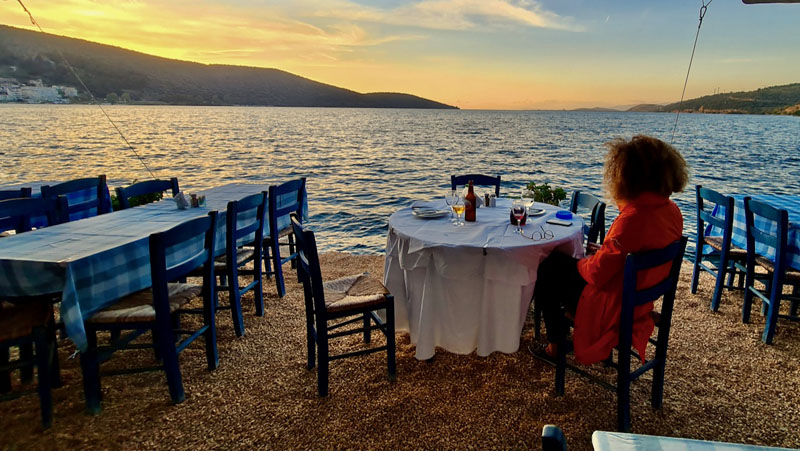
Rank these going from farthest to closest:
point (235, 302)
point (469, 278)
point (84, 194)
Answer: point (84, 194) → point (235, 302) → point (469, 278)

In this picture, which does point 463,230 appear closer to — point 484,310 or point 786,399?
point 484,310

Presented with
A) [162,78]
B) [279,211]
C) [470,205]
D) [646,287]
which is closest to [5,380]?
[279,211]

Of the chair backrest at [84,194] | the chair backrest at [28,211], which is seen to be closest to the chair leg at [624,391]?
the chair backrest at [28,211]

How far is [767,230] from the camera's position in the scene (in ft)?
11.0

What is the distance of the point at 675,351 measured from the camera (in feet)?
10.0

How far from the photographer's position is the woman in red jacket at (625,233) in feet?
6.84

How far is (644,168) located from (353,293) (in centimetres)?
183

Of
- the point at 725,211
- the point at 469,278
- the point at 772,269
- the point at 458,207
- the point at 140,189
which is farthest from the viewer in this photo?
the point at 140,189

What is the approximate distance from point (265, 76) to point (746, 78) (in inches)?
4543

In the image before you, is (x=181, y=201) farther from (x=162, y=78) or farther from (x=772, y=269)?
(x=162, y=78)

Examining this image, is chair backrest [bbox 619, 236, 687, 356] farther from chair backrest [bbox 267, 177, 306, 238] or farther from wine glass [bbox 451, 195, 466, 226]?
chair backrest [bbox 267, 177, 306, 238]

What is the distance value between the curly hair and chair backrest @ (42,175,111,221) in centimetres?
437

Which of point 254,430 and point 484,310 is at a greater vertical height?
point 484,310

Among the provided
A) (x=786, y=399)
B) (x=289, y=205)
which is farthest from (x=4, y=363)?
(x=786, y=399)
